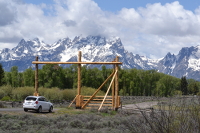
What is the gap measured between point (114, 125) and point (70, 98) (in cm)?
3328

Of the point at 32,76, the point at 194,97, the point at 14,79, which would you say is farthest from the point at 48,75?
the point at 194,97

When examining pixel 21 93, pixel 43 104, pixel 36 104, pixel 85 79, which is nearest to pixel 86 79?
pixel 85 79

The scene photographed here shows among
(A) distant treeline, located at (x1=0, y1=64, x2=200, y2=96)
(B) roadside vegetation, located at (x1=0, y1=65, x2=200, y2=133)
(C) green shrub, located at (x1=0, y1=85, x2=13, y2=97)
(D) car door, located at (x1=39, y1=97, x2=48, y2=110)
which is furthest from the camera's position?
(A) distant treeline, located at (x1=0, y1=64, x2=200, y2=96)

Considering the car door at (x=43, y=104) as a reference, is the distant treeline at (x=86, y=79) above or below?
above

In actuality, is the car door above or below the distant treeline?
below

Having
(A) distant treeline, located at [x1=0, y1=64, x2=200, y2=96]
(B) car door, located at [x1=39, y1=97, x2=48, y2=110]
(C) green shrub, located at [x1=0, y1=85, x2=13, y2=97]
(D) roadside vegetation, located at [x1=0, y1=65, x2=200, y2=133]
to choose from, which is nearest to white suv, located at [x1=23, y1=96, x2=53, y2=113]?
(B) car door, located at [x1=39, y1=97, x2=48, y2=110]

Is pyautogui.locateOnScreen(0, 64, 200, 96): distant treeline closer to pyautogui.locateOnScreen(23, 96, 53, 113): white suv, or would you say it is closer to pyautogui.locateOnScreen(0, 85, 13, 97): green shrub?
pyautogui.locateOnScreen(0, 85, 13, 97): green shrub

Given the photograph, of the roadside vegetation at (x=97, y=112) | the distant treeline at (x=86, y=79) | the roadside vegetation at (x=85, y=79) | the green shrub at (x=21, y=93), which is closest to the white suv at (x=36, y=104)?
the roadside vegetation at (x=97, y=112)

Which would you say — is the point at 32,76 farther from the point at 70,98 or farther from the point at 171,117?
the point at 171,117

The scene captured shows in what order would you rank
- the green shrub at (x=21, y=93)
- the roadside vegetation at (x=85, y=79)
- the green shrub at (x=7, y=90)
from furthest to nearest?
the roadside vegetation at (x=85, y=79), the green shrub at (x=7, y=90), the green shrub at (x=21, y=93)

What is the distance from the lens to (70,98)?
48844 millimetres

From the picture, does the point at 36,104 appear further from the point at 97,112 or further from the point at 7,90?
the point at 7,90

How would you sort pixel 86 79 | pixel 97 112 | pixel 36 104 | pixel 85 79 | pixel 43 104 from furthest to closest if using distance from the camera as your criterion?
1. pixel 86 79
2. pixel 85 79
3. pixel 43 104
4. pixel 97 112
5. pixel 36 104

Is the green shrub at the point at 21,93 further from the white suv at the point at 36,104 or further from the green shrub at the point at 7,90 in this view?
the white suv at the point at 36,104
